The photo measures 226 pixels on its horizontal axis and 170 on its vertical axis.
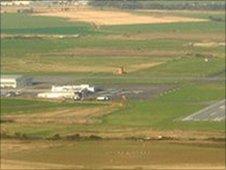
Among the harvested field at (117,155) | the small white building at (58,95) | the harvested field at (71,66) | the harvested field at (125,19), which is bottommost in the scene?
the harvested field at (125,19)

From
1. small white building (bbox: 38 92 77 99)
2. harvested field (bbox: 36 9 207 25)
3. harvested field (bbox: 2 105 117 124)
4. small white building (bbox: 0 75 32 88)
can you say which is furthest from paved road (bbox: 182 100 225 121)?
harvested field (bbox: 36 9 207 25)

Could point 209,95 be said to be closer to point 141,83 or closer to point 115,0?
point 141,83

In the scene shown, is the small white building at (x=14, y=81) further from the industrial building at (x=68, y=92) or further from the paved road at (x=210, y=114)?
the paved road at (x=210, y=114)

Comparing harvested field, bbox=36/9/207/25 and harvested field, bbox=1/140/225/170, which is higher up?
harvested field, bbox=1/140/225/170

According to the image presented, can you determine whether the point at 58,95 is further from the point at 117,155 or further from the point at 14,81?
the point at 117,155

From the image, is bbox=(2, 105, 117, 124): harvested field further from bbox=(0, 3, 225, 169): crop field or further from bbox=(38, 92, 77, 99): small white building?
bbox=(38, 92, 77, 99): small white building

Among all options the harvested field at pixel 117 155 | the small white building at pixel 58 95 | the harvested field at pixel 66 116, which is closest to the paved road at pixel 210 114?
the harvested field at pixel 66 116
